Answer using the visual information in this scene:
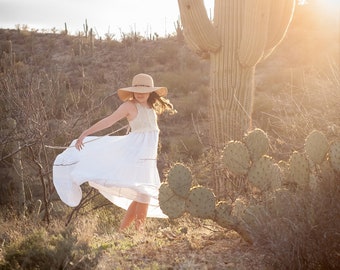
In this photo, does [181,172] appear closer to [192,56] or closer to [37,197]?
[37,197]

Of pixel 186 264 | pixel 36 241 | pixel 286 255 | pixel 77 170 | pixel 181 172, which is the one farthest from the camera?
pixel 77 170

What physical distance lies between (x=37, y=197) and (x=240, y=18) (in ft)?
Answer: 23.9

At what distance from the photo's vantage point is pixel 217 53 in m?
6.64

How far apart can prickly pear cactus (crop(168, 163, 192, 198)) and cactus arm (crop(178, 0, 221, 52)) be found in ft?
9.03

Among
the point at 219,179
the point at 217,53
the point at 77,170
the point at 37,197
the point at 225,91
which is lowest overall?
the point at 37,197

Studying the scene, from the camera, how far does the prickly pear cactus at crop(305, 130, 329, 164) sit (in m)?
4.17

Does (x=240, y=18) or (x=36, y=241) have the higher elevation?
(x=240, y=18)

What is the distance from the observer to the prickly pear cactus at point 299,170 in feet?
13.5

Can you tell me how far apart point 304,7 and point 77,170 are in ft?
72.3

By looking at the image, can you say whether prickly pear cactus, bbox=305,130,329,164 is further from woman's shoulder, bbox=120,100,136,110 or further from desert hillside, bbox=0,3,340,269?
woman's shoulder, bbox=120,100,136,110

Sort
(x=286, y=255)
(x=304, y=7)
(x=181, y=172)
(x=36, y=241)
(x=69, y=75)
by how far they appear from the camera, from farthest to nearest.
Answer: (x=304, y=7) → (x=69, y=75) → (x=181, y=172) → (x=36, y=241) → (x=286, y=255)

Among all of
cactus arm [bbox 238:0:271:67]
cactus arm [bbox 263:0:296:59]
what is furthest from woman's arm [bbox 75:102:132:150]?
cactus arm [bbox 263:0:296:59]

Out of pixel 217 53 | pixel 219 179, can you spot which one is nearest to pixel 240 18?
pixel 217 53

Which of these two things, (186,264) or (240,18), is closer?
(186,264)
